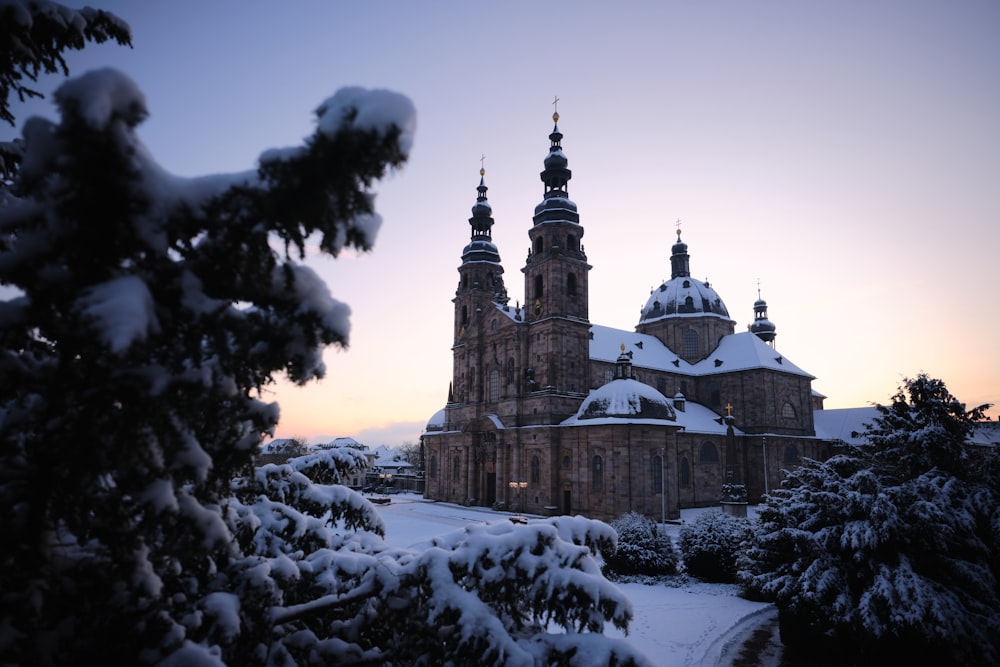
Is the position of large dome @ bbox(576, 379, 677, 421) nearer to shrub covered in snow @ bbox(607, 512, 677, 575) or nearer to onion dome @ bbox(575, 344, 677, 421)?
onion dome @ bbox(575, 344, 677, 421)

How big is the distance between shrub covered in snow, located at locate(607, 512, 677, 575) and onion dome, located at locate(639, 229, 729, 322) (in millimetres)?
37169

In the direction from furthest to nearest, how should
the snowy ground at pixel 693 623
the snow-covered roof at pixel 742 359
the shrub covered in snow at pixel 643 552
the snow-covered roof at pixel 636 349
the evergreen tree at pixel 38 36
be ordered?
the snow-covered roof at pixel 742 359, the snow-covered roof at pixel 636 349, the shrub covered in snow at pixel 643 552, the snowy ground at pixel 693 623, the evergreen tree at pixel 38 36

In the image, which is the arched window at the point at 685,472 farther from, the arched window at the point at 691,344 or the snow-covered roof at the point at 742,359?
the arched window at the point at 691,344

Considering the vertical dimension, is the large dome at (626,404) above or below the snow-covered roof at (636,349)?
below

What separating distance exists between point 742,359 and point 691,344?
633 centimetres

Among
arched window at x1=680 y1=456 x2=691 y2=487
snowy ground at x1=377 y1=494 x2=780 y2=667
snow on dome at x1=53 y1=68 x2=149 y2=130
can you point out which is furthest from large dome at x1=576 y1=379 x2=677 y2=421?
snow on dome at x1=53 y1=68 x2=149 y2=130

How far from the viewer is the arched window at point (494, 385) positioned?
45.0 metres

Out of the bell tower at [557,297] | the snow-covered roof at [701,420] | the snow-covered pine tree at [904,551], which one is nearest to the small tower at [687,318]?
the snow-covered roof at [701,420]

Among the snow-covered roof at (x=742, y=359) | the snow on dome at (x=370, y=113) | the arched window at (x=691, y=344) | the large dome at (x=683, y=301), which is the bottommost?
the snow on dome at (x=370, y=113)

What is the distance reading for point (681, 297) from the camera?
56.1 meters

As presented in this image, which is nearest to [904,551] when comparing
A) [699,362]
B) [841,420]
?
[699,362]

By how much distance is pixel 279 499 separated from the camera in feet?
18.7

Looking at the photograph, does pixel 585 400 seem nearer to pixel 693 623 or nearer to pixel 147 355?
pixel 693 623

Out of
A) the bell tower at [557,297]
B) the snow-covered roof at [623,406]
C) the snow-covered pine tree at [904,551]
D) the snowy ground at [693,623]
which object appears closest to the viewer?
the snow-covered pine tree at [904,551]
